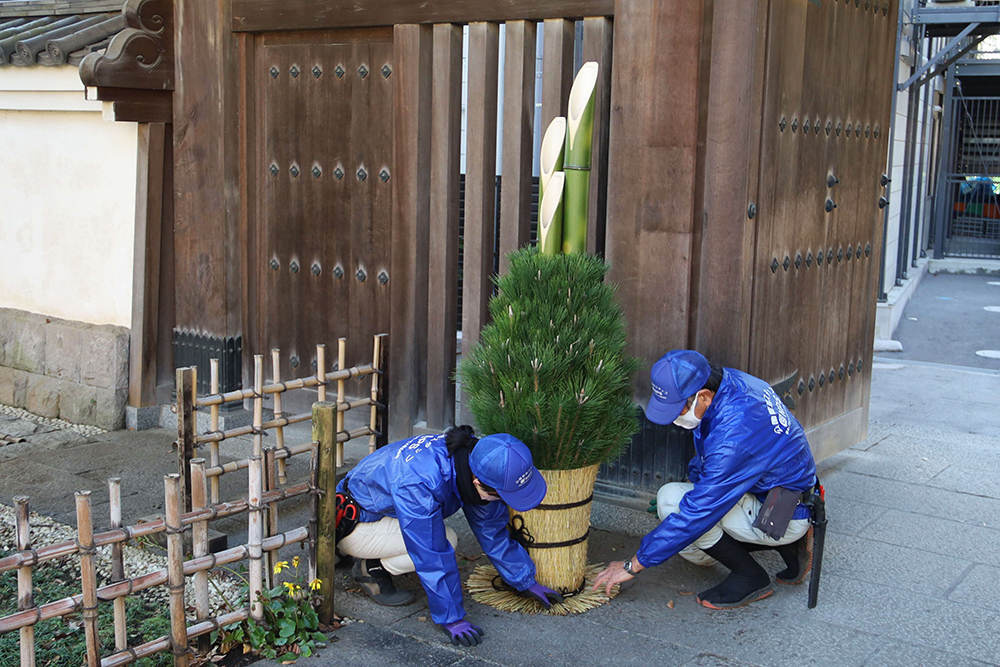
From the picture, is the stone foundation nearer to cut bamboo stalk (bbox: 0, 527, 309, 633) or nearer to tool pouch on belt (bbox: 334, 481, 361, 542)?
tool pouch on belt (bbox: 334, 481, 361, 542)

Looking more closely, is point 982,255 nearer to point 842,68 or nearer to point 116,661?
point 842,68

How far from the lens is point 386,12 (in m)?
5.92

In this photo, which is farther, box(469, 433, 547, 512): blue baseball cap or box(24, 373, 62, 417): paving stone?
box(24, 373, 62, 417): paving stone

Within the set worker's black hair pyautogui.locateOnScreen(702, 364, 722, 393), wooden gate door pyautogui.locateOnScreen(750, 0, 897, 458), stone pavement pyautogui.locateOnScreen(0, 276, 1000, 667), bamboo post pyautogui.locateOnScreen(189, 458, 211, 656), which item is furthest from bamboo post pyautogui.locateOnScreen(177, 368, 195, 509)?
wooden gate door pyautogui.locateOnScreen(750, 0, 897, 458)

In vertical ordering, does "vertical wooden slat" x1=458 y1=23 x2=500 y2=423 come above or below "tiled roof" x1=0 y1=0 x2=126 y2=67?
below

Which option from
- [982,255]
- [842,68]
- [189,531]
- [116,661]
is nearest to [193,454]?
[189,531]

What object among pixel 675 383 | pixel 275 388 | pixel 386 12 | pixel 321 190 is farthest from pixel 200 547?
pixel 386 12

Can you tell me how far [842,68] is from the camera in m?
5.74

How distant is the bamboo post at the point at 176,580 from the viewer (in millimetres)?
3492

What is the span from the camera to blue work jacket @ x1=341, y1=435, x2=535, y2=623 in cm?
388

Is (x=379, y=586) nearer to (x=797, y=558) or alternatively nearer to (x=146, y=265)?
(x=797, y=558)

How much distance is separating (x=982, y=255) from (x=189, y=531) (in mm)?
18447

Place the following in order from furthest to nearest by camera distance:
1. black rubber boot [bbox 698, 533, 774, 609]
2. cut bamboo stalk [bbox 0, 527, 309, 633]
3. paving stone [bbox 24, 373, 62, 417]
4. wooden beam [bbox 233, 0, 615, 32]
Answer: paving stone [bbox 24, 373, 62, 417] < wooden beam [bbox 233, 0, 615, 32] < black rubber boot [bbox 698, 533, 774, 609] < cut bamboo stalk [bbox 0, 527, 309, 633]

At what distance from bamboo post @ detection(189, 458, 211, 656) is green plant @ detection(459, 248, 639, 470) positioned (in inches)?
44.9
